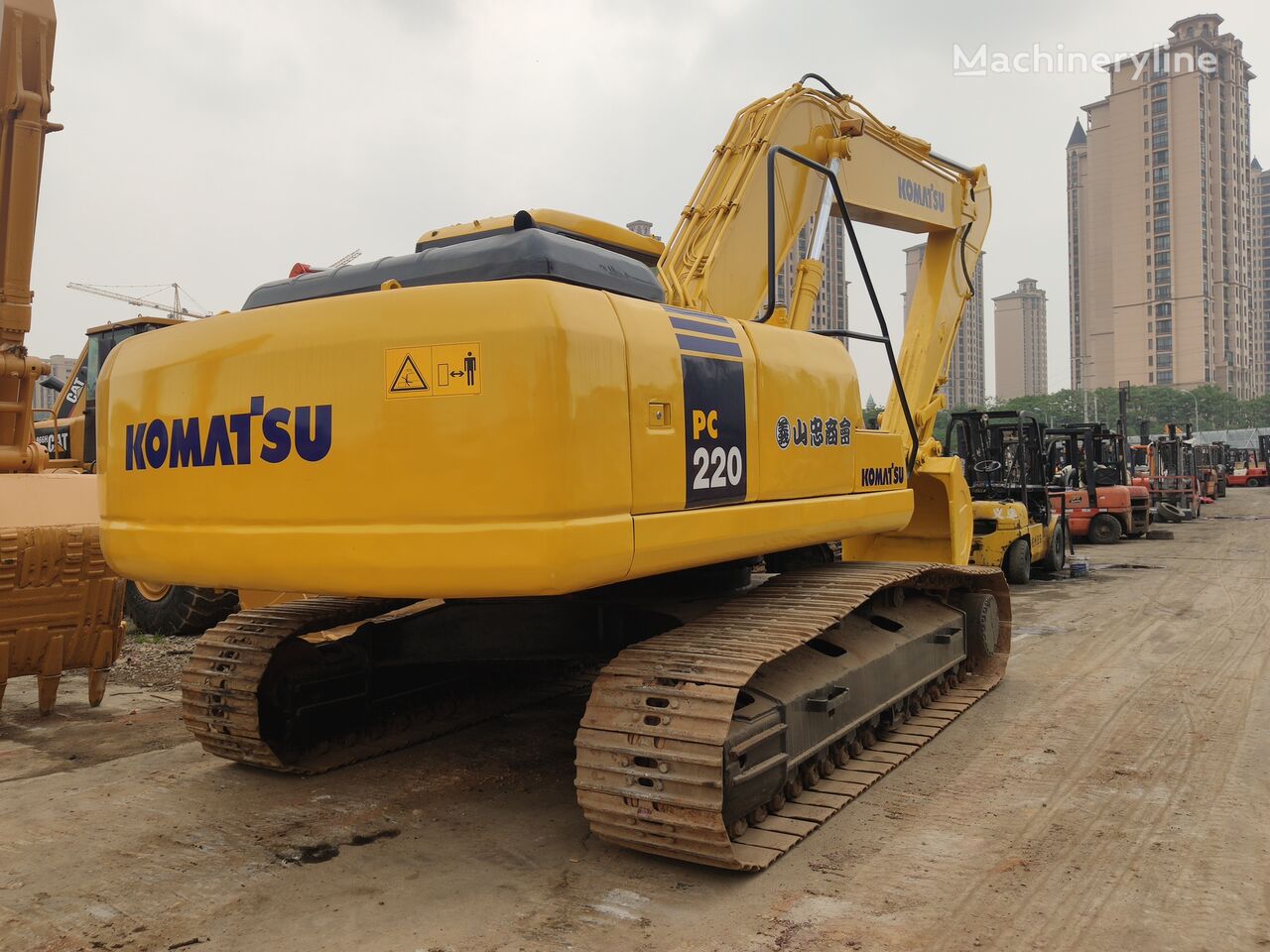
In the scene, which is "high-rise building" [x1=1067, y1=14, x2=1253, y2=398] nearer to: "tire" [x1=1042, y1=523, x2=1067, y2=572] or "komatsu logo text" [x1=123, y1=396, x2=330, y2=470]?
"tire" [x1=1042, y1=523, x2=1067, y2=572]

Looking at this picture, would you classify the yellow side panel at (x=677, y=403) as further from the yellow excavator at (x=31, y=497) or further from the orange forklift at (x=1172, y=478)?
the orange forklift at (x=1172, y=478)

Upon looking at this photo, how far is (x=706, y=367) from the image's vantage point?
3.71m

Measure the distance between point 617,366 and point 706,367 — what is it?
21.2 inches

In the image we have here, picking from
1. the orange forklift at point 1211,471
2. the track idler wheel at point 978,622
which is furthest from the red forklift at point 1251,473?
the track idler wheel at point 978,622

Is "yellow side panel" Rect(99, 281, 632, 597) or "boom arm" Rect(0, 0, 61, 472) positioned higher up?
"boom arm" Rect(0, 0, 61, 472)

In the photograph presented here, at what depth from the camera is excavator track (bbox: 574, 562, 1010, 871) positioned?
10.9 feet

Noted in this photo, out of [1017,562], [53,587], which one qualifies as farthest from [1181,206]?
[53,587]

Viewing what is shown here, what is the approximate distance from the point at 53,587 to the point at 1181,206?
4138 inches

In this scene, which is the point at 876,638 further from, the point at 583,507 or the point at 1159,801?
the point at 583,507

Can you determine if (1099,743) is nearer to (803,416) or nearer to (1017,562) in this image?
(803,416)

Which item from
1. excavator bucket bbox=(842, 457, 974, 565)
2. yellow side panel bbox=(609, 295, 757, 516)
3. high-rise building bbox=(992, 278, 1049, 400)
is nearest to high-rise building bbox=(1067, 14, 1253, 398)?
high-rise building bbox=(992, 278, 1049, 400)

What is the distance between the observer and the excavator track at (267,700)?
4566 millimetres

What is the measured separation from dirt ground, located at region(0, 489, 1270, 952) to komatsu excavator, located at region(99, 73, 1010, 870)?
226mm

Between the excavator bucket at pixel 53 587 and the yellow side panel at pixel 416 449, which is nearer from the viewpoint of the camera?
the yellow side panel at pixel 416 449
